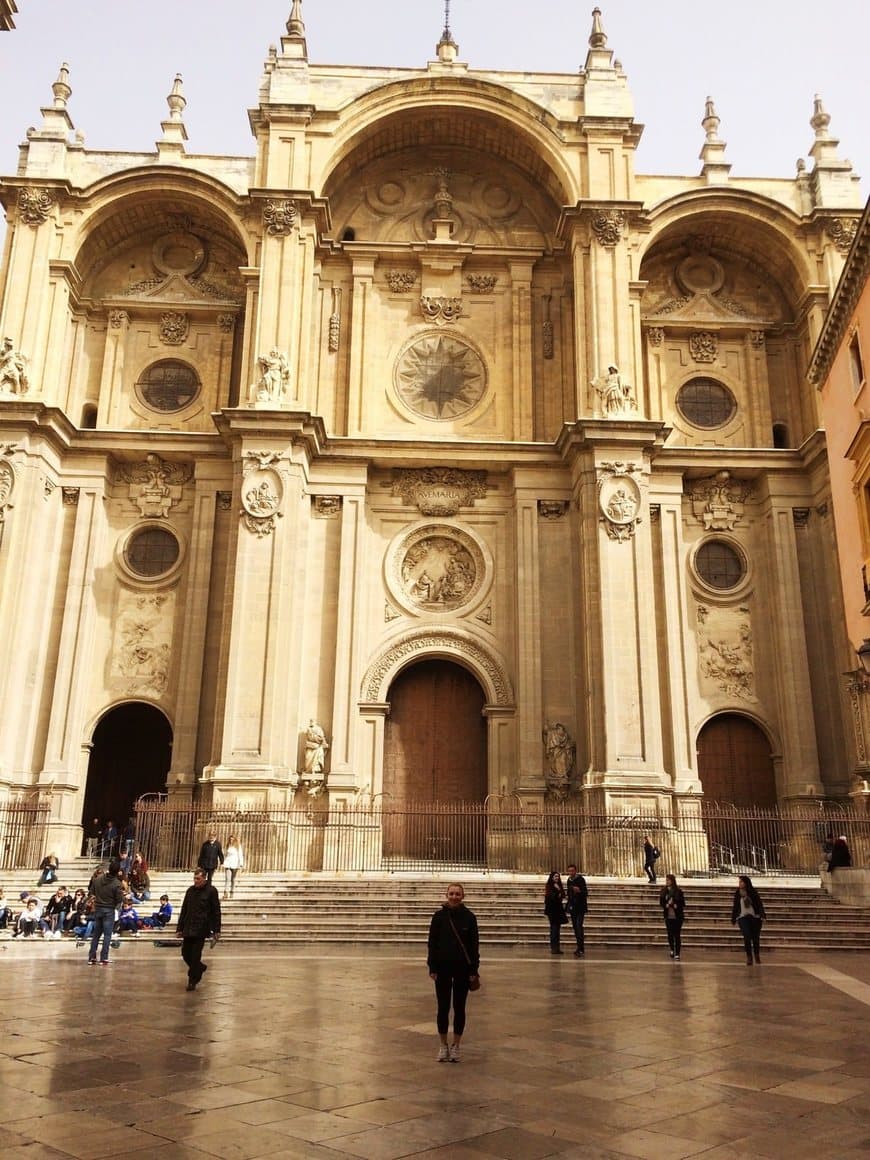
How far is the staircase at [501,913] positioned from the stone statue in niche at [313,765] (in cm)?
356

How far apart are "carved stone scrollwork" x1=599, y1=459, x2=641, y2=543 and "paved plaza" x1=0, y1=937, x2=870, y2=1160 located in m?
13.7

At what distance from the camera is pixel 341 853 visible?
22953 mm

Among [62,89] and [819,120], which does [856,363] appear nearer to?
[819,120]

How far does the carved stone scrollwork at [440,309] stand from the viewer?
28.6m

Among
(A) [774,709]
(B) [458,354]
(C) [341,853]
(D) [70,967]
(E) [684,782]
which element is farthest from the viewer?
(B) [458,354]

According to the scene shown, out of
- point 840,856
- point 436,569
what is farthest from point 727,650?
point 840,856

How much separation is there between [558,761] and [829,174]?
18.4 m

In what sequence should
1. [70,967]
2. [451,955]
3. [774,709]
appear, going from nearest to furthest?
[451,955] < [70,967] < [774,709]

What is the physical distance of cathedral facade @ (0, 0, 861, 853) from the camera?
961 inches

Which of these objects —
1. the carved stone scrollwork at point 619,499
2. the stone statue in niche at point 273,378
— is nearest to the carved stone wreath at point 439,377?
the stone statue in niche at point 273,378

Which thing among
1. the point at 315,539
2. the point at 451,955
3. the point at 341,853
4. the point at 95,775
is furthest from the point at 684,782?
the point at 451,955

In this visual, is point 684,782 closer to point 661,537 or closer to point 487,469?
point 661,537

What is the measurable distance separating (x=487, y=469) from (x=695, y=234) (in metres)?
9.58

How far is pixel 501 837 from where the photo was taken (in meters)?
23.8
